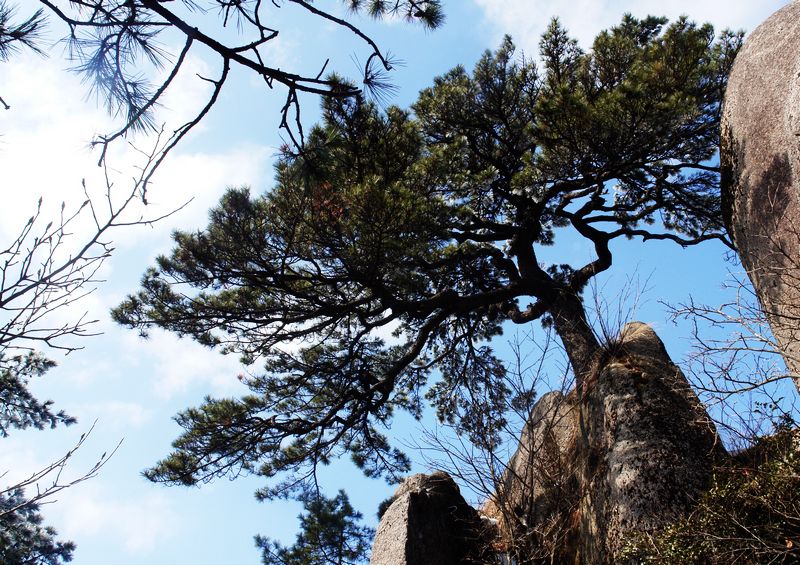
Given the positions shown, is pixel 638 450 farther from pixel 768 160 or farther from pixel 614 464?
pixel 768 160

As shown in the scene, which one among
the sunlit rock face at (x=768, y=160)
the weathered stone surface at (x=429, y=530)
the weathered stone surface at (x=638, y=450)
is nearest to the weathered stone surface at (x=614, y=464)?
the weathered stone surface at (x=638, y=450)

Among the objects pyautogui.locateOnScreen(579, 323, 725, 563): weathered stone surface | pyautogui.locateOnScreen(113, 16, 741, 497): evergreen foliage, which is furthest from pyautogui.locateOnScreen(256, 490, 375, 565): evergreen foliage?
pyautogui.locateOnScreen(579, 323, 725, 563): weathered stone surface

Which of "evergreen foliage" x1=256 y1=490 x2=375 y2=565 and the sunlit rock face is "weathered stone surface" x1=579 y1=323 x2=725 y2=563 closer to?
the sunlit rock face

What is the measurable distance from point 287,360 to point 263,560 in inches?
128

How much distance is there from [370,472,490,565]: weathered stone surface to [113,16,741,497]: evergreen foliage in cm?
82

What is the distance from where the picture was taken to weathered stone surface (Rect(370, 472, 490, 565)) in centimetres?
522

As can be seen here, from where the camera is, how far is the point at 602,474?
4594 mm

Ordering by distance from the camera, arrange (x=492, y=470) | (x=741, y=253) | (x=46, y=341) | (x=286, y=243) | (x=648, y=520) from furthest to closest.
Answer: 1. (x=286, y=243)
2. (x=492, y=470)
3. (x=741, y=253)
4. (x=648, y=520)
5. (x=46, y=341)

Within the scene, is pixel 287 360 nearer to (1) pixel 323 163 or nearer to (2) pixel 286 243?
(2) pixel 286 243

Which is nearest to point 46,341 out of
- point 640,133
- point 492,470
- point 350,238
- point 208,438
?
point 350,238

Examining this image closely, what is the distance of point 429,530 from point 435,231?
2.62 m

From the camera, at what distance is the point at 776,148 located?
159 inches

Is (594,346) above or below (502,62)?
below

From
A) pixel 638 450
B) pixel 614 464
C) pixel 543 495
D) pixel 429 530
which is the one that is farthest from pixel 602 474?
pixel 429 530
